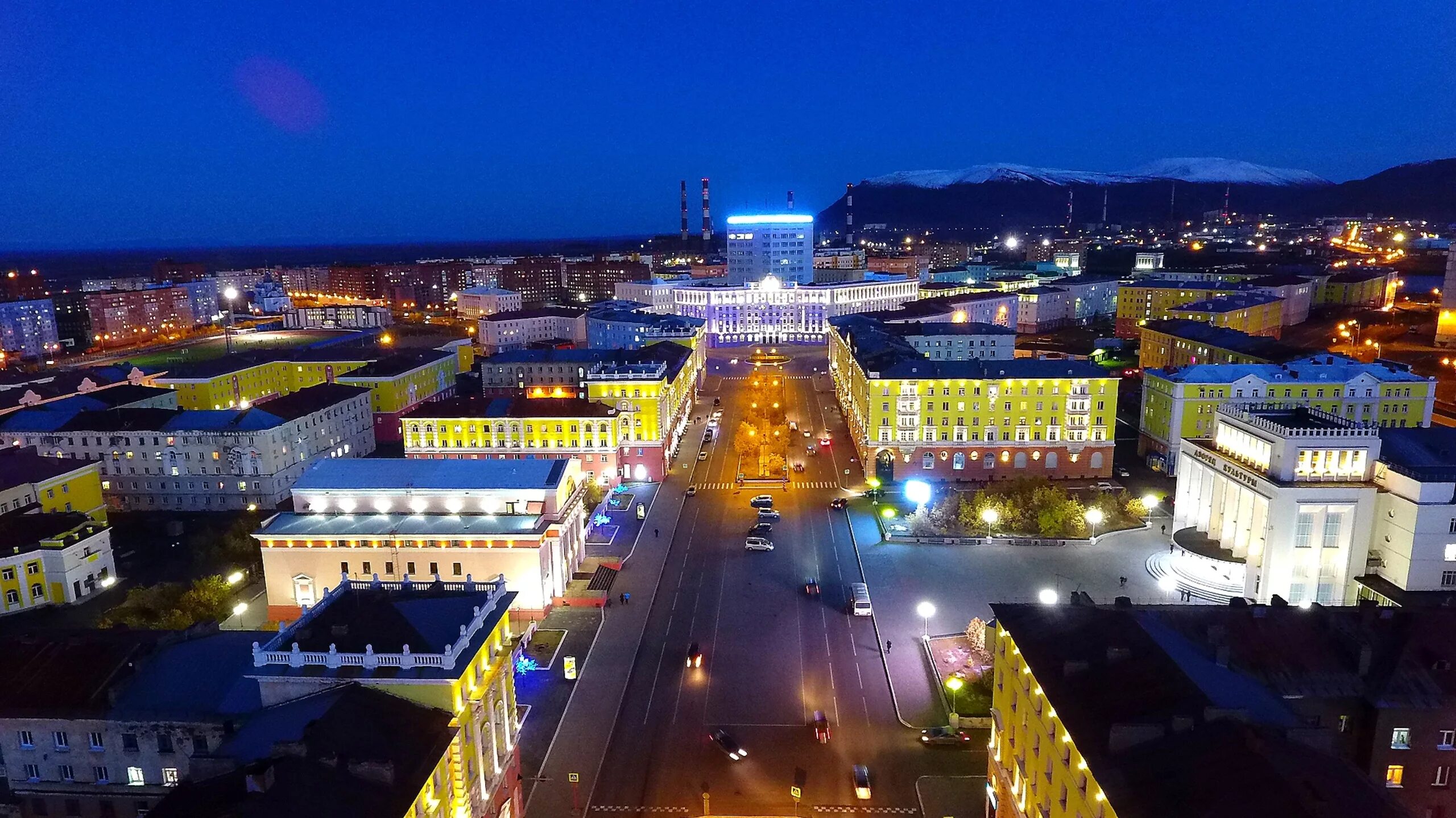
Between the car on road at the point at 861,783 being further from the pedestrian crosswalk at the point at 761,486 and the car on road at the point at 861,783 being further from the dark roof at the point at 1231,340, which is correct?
the dark roof at the point at 1231,340

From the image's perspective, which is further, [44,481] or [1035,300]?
[1035,300]

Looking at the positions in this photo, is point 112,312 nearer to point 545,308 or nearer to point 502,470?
point 545,308

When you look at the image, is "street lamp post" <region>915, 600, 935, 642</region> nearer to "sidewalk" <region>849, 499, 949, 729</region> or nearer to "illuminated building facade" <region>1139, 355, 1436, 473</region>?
"sidewalk" <region>849, 499, 949, 729</region>

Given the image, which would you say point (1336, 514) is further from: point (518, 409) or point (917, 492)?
point (518, 409)

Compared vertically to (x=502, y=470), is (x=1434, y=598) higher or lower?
lower

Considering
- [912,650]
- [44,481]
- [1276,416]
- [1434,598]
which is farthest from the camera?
[44,481]

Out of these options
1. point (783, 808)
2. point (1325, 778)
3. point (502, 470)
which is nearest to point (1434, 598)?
point (1325, 778)

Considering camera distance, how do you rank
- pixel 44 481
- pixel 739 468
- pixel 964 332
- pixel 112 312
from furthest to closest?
1. pixel 112 312
2. pixel 964 332
3. pixel 739 468
4. pixel 44 481
